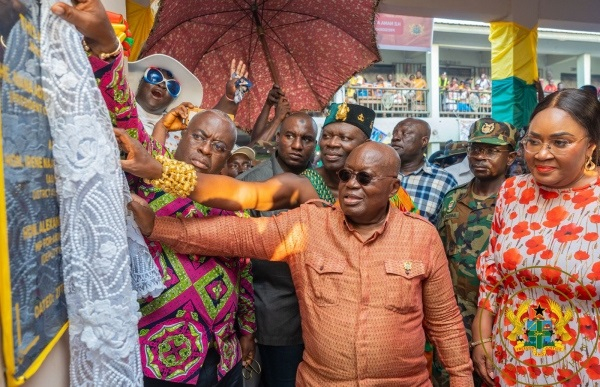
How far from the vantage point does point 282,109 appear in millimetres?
3873

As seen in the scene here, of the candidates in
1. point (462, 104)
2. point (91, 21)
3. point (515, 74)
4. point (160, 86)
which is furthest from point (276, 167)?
point (462, 104)

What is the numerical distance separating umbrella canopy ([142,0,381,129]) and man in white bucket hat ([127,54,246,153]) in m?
0.50

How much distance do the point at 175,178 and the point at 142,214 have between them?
0.16 m

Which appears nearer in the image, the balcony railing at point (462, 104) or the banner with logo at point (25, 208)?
the banner with logo at point (25, 208)

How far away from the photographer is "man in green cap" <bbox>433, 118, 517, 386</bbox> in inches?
126

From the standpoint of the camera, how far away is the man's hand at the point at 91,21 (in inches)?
44.3

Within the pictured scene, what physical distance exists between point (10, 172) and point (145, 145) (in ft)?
3.00

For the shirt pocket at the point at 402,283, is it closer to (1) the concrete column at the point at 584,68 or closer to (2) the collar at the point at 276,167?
(2) the collar at the point at 276,167

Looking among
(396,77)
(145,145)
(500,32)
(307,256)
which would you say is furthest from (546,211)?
(396,77)

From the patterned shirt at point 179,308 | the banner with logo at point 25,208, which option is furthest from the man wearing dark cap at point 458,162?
the banner with logo at point 25,208

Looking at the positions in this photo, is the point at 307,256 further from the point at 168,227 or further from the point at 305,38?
the point at 305,38

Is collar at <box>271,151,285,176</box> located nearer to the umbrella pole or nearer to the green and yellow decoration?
the umbrella pole

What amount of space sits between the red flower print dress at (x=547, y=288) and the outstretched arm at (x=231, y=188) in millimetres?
943

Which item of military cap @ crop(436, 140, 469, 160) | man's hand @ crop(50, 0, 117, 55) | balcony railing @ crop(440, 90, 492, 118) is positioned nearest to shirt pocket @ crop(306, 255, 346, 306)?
man's hand @ crop(50, 0, 117, 55)
